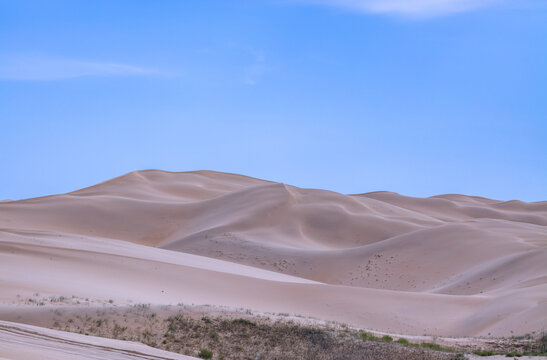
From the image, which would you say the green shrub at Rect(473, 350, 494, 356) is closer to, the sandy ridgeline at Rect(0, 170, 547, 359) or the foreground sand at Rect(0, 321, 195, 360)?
the sandy ridgeline at Rect(0, 170, 547, 359)

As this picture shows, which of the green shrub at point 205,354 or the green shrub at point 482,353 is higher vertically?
the green shrub at point 482,353

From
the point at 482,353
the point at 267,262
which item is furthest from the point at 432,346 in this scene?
the point at 267,262

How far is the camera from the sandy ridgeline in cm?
1797

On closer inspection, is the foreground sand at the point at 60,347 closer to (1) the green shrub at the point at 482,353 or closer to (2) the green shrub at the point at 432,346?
(2) the green shrub at the point at 432,346

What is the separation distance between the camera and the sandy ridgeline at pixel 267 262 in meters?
18.0

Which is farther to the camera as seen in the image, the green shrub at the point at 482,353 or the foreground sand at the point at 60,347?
the green shrub at the point at 482,353

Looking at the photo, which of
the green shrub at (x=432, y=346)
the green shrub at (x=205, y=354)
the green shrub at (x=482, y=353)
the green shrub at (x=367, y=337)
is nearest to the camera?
the green shrub at (x=205, y=354)

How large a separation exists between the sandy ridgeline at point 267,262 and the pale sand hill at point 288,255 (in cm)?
10

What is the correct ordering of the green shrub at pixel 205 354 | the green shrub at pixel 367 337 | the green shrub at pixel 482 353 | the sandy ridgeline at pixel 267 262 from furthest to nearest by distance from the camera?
the sandy ridgeline at pixel 267 262 → the green shrub at pixel 367 337 → the green shrub at pixel 482 353 → the green shrub at pixel 205 354

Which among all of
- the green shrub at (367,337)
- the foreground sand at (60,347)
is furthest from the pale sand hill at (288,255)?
the foreground sand at (60,347)

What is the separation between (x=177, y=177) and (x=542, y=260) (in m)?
62.1

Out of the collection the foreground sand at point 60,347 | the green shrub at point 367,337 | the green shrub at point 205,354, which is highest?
the foreground sand at point 60,347

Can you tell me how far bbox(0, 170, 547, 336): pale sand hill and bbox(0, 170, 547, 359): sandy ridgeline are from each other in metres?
0.10

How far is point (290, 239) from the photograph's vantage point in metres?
47.6
